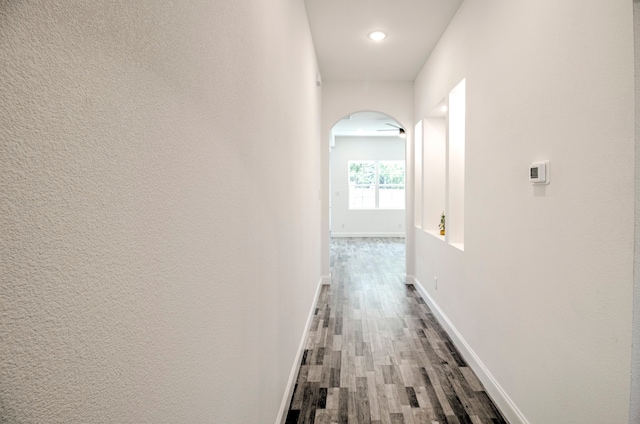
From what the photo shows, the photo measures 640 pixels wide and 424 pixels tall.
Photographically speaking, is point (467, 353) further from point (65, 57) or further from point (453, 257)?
point (65, 57)

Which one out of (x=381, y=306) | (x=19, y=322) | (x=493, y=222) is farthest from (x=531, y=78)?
(x=381, y=306)

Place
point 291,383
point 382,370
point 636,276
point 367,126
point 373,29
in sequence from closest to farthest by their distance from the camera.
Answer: point 636,276 < point 291,383 < point 382,370 < point 373,29 < point 367,126

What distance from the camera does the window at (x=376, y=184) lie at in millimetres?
10344

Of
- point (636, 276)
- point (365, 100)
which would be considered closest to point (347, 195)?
point (365, 100)

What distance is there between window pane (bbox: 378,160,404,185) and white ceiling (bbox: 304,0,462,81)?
226 inches

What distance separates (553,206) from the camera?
152cm

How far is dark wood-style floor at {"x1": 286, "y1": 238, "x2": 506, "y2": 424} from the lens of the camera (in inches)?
81.0

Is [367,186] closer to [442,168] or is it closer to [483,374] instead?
[442,168]

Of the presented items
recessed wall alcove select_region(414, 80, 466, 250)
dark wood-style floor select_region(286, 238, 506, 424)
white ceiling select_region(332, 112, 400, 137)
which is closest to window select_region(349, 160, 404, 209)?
white ceiling select_region(332, 112, 400, 137)

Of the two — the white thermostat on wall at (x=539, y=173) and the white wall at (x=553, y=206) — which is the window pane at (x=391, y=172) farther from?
the white thermostat on wall at (x=539, y=173)

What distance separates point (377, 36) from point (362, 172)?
22.9 ft

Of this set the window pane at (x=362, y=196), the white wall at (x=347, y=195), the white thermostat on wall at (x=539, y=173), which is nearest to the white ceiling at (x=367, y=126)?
the white wall at (x=347, y=195)

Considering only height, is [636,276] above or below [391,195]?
below

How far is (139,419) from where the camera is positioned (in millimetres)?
556
